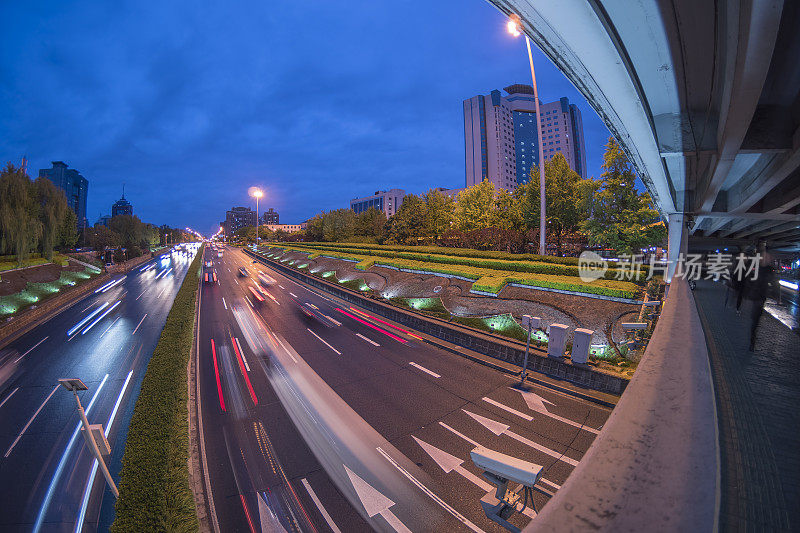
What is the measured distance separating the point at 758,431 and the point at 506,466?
345cm

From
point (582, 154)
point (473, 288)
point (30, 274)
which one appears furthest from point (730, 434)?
point (582, 154)

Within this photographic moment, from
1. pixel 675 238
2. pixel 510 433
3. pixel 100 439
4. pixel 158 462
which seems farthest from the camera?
pixel 675 238

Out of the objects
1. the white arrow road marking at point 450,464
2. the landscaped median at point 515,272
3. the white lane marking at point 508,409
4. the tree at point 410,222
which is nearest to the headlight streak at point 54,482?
the white arrow road marking at point 450,464

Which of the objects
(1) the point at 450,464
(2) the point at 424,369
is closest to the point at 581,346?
(2) the point at 424,369

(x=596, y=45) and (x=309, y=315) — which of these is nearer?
(x=596, y=45)

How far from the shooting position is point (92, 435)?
6.43 metres

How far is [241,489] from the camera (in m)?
6.25

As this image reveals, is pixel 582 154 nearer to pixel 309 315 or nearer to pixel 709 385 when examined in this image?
pixel 309 315

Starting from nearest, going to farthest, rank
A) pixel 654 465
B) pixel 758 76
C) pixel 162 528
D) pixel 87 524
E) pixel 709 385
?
1. pixel 654 465
2. pixel 709 385
3. pixel 758 76
4. pixel 162 528
5. pixel 87 524

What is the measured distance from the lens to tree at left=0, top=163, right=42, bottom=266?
25.0 meters

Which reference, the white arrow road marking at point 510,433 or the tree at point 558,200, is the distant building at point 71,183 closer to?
the tree at point 558,200

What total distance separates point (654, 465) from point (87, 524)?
31.8 ft

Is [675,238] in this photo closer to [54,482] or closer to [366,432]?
[366,432]

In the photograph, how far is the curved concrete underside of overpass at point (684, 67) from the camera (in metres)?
4.16
